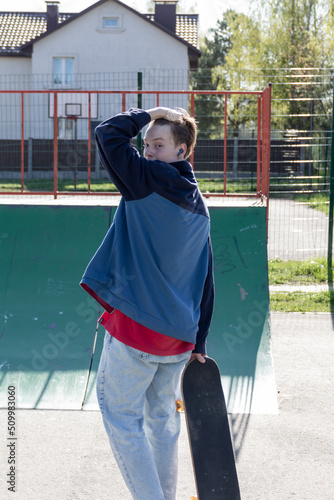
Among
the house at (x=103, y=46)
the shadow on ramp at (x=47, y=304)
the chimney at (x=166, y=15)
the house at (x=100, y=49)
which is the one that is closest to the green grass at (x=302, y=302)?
the shadow on ramp at (x=47, y=304)

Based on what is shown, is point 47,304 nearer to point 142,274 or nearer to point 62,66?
point 142,274

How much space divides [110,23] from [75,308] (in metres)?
27.9

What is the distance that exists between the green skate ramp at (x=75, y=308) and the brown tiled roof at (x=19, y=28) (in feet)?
93.5

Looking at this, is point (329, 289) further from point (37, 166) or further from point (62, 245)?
point (37, 166)

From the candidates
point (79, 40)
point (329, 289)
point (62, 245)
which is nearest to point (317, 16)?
point (79, 40)

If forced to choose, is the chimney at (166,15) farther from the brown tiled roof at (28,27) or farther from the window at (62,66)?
the window at (62,66)

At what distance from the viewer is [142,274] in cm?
262

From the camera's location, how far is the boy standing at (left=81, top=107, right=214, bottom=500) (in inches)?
102

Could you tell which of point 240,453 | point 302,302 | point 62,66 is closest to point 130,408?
point 240,453

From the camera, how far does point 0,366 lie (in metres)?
5.00

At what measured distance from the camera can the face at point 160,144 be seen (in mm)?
2664

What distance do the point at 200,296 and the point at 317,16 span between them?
33.5m

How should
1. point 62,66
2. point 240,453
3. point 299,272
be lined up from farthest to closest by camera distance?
point 62,66, point 299,272, point 240,453

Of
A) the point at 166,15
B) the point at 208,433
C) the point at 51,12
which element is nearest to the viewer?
the point at 208,433
